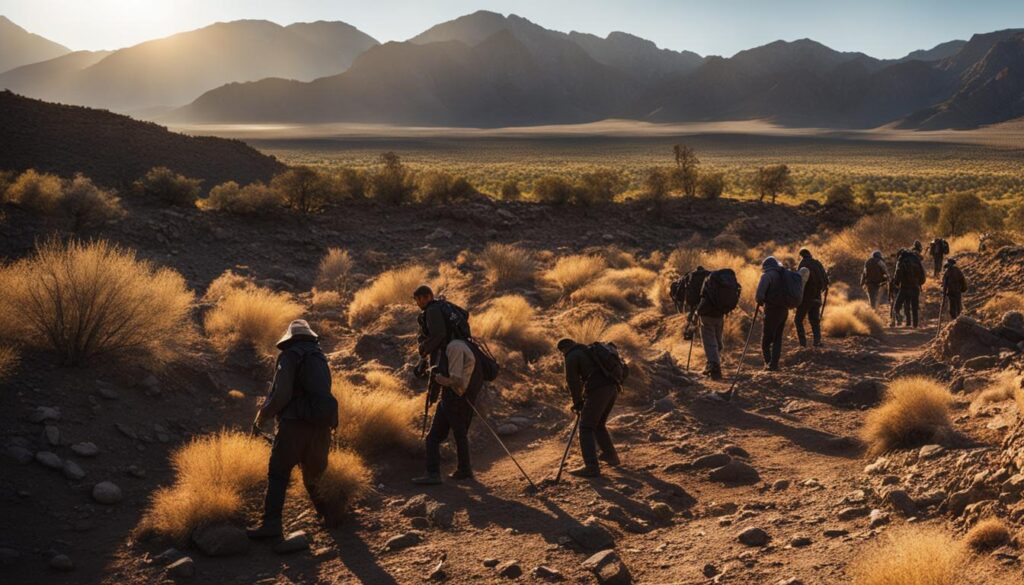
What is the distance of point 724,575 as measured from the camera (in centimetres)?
519

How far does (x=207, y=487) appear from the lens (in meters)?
6.71

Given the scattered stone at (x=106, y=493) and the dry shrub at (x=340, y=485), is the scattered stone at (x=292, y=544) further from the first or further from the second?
the scattered stone at (x=106, y=493)

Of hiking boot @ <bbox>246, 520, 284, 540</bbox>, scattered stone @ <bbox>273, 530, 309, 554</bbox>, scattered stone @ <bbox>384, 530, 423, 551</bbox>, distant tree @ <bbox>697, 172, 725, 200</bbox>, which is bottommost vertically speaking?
scattered stone @ <bbox>384, 530, 423, 551</bbox>

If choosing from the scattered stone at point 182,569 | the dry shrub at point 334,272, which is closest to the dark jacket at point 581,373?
the scattered stone at point 182,569

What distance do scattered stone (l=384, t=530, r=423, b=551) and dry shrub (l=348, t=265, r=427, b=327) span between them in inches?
352

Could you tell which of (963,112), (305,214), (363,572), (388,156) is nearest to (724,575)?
(363,572)

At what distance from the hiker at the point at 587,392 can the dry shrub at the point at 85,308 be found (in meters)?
5.65

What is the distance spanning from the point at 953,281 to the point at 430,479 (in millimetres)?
11450

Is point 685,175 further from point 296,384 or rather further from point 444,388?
point 296,384

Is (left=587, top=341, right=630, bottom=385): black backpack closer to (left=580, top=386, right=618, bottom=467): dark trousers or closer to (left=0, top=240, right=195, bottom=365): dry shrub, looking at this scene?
(left=580, top=386, right=618, bottom=467): dark trousers

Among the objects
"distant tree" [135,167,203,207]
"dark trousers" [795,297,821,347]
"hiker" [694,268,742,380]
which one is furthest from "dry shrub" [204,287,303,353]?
"distant tree" [135,167,203,207]

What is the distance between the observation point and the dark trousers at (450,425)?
7.41 m

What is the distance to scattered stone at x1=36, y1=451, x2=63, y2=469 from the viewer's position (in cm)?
727

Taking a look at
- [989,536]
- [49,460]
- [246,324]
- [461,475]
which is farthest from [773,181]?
[49,460]
